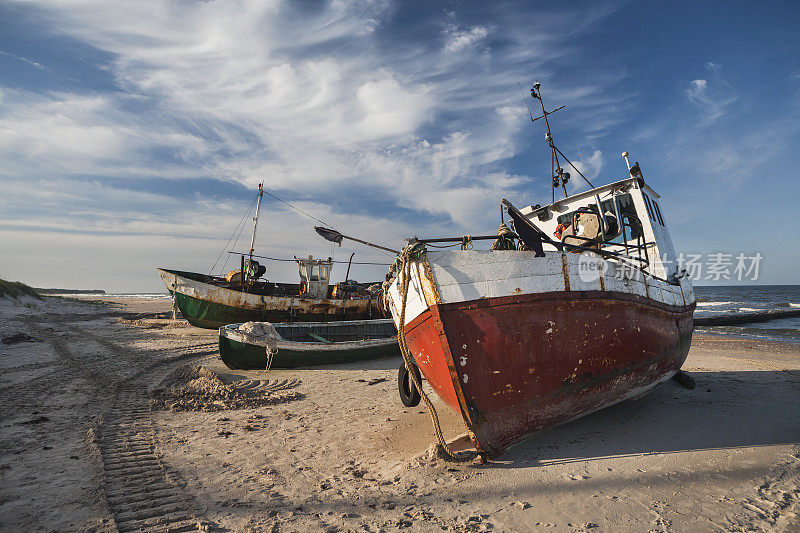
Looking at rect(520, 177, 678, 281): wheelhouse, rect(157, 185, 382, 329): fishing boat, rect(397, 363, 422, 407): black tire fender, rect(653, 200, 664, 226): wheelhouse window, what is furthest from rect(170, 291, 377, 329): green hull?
rect(653, 200, 664, 226): wheelhouse window

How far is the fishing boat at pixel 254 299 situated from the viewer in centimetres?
1872

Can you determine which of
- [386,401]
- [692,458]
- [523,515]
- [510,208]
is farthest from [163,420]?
[692,458]

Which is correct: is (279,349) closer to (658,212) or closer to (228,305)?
(228,305)

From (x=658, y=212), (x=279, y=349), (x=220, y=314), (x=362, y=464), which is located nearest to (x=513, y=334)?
(x=362, y=464)

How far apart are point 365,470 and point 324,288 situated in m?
17.2

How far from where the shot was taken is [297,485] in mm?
4125

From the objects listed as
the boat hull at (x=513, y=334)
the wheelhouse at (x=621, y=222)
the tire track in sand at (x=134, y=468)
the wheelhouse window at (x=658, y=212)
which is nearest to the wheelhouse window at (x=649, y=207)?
the wheelhouse at (x=621, y=222)

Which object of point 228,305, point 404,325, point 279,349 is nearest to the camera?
point 404,325

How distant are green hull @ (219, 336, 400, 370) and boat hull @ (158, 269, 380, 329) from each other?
330 inches

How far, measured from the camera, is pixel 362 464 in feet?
15.4

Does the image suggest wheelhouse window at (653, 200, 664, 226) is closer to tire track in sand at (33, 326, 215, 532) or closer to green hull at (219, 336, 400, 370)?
green hull at (219, 336, 400, 370)

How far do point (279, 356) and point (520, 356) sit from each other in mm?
8114

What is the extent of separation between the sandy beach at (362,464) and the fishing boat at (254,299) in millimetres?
10164

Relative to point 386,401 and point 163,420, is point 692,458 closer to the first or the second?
point 386,401
